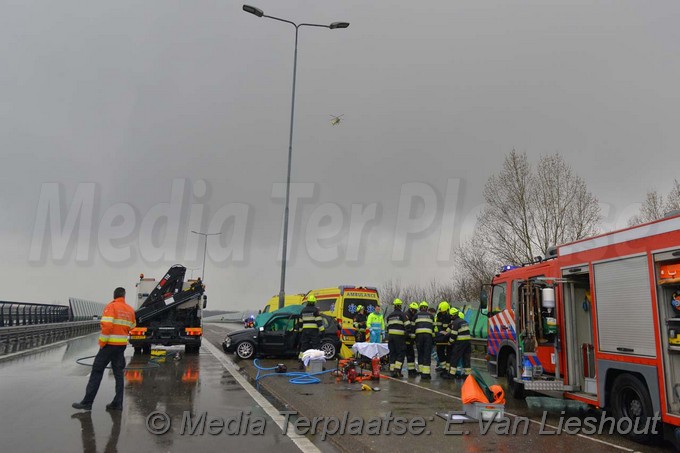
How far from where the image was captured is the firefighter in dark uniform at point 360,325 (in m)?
15.9

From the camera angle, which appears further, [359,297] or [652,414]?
[359,297]

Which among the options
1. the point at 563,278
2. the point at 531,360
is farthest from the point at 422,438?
the point at 563,278

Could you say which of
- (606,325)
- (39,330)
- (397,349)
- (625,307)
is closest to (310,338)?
(397,349)

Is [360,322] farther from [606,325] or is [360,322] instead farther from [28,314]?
[28,314]

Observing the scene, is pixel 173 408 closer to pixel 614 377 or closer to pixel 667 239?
pixel 614 377

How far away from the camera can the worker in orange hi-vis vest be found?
823 centimetres

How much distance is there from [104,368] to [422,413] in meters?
5.21

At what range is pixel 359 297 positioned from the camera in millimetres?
18406

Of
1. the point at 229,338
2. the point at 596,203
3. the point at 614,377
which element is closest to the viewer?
the point at 614,377

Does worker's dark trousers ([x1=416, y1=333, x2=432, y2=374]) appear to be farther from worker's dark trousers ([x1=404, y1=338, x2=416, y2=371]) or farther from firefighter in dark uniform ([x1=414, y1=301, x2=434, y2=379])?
worker's dark trousers ([x1=404, y1=338, x2=416, y2=371])

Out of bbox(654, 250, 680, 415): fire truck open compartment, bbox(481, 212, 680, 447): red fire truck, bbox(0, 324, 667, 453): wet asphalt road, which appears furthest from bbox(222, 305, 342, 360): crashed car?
bbox(654, 250, 680, 415): fire truck open compartment

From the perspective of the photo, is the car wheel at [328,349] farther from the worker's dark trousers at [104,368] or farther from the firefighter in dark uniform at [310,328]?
the worker's dark trousers at [104,368]

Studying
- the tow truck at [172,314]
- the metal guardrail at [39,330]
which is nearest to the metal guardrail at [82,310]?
the metal guardrail at [39,330]

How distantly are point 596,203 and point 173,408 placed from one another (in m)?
23.4
